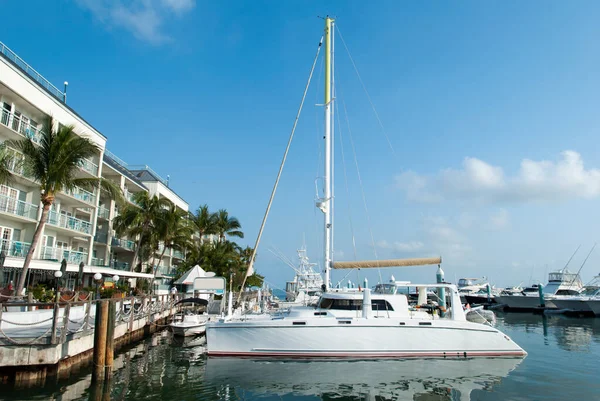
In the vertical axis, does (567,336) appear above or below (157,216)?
below

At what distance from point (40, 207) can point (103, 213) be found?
10.6 metres

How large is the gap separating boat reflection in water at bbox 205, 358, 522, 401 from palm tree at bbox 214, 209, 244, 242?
39687mm

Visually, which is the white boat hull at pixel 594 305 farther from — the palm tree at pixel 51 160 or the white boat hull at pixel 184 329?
the palm tree at pixel 51 160

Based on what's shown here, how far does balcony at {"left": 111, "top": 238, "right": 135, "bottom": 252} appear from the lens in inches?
1518

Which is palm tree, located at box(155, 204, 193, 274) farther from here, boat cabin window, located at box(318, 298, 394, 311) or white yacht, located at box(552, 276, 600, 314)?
white yacht, located at box(552, 276, 600, 314)

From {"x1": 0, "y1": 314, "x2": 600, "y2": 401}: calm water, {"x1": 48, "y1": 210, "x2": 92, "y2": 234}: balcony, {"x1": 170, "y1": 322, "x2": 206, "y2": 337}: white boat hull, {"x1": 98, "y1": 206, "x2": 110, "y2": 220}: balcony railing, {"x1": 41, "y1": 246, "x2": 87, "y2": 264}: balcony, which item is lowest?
{"x1": 0, "y1": 314, "x2": 600, "y2": 401}: calm water

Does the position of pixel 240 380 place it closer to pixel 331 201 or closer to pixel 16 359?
pixel 16 359

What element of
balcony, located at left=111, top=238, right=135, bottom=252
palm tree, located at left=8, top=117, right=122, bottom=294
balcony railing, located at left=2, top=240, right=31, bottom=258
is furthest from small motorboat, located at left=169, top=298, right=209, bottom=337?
balcony, located at left=111, top=238, right=135, bottom=252

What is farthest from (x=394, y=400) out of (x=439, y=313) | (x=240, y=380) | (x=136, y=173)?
(x=136, y=173)

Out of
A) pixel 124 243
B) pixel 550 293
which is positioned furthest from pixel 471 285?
pixel 124 243

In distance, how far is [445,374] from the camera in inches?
545

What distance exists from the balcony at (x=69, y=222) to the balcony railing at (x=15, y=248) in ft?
8.85

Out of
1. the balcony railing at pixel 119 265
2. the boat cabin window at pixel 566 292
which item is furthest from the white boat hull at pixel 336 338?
the boat cabin window at pixel 566 292

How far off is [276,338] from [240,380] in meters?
2.67
